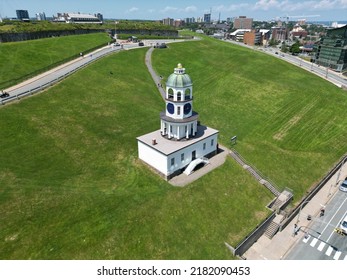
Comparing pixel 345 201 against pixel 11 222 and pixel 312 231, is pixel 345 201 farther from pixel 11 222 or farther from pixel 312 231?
pixel 11 222

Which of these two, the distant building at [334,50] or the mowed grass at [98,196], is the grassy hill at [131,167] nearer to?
the mowed grass at [98,196]

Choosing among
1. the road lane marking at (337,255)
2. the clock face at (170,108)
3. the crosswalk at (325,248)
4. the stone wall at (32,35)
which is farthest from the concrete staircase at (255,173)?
the stone wall at (32,35)

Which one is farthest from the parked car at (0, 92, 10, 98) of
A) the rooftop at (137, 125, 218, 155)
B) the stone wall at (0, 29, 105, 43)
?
the stone wall at (0, 29, 105, 43)

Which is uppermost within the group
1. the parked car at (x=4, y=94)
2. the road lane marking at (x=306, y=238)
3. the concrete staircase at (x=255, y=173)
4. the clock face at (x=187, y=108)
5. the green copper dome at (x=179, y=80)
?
the green copper dome at (x=179, y=80)

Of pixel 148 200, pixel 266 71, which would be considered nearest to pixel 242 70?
pixel 266 71

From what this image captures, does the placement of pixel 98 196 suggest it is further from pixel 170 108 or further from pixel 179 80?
pixel 179 80

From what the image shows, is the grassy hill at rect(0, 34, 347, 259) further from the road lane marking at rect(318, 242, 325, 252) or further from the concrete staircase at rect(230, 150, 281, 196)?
the road lane marking at rect(318, 242, 325, 252)
